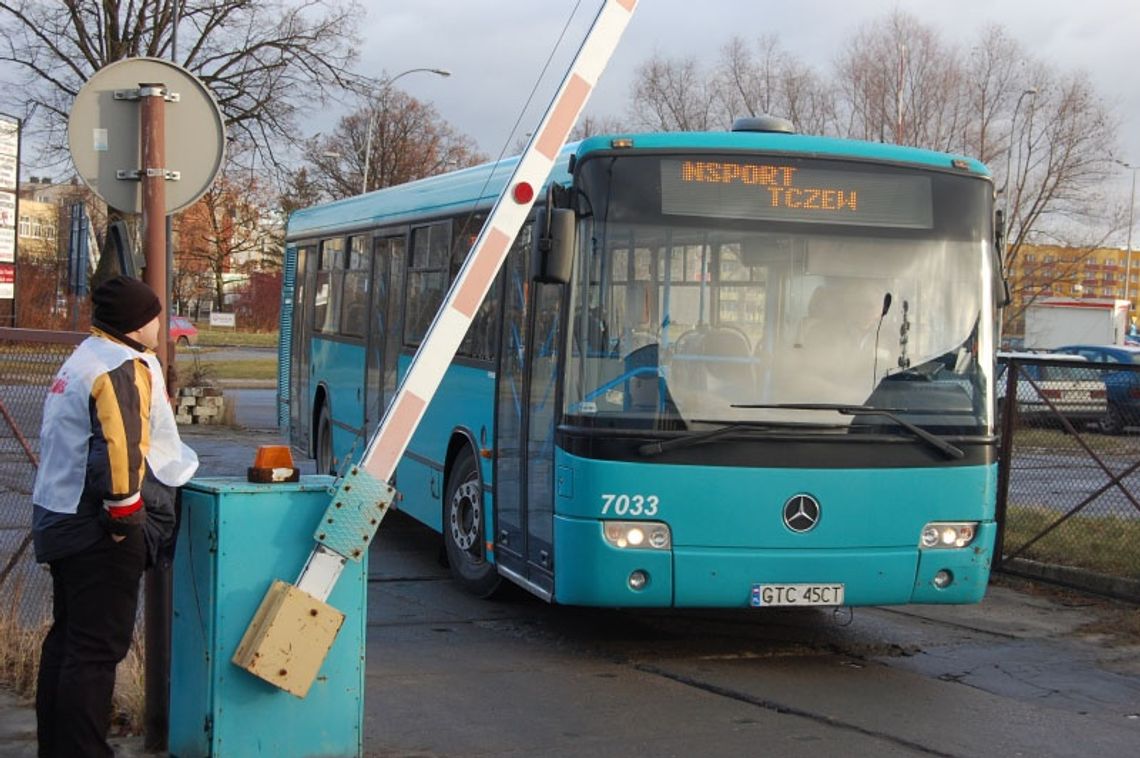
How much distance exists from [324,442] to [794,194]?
293 inches

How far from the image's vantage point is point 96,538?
5.03 m

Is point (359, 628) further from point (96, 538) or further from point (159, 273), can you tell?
point (159, 273)

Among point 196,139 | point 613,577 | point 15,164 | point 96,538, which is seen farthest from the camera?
point 15,164

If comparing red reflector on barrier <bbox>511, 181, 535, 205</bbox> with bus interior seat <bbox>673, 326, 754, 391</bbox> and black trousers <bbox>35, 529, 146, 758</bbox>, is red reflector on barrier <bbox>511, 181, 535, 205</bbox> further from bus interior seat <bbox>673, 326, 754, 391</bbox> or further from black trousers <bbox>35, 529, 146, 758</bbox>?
bus interior seat <bbox>673, 326, 754, 391</bbox>

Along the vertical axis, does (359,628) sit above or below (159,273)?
below

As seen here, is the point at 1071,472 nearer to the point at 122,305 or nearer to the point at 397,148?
the point at 122,305

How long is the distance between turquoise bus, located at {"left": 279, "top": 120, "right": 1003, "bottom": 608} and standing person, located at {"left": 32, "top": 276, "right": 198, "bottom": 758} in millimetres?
2849

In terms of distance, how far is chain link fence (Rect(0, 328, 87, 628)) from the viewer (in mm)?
7254

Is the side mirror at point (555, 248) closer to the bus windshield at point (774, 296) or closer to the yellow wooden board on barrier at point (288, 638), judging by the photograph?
the bus windshield at point (774, 296)

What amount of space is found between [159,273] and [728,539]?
3.43 metres

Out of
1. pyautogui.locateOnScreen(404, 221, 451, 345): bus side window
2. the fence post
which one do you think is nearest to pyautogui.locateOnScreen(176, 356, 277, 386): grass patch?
pyautogui.locateOnScreen(404, 221, 451, 345): bus side window

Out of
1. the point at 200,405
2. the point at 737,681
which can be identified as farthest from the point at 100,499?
the point at 200,405

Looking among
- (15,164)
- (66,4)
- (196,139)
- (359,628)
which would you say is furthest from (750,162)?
(66,4)

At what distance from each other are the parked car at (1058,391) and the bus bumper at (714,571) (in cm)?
322
